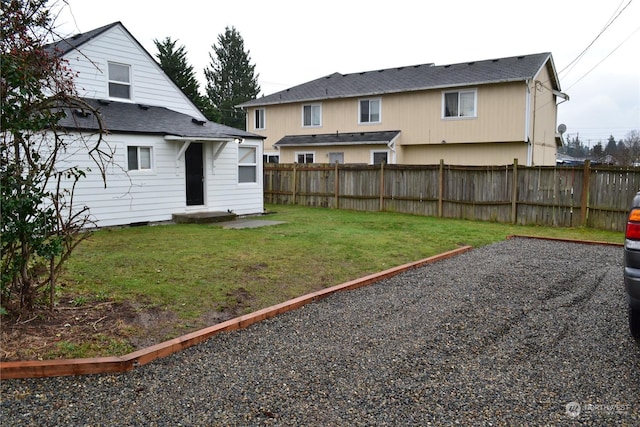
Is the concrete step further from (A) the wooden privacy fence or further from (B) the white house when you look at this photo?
(A) the wooden privacy fence

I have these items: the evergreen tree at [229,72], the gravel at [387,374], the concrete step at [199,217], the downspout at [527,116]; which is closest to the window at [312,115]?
the downspout at [527,116]

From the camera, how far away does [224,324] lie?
479cm

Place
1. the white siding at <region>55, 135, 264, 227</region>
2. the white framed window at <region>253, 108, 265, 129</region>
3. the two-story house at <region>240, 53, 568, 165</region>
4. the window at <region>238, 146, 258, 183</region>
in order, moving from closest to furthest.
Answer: the white siding at <region>55, 135, 264, 227</region>
the window at <region>238, 146, 258, 183</region>
the two-story house at <region>240, 53, 568, 165</region>
the white framed window at <region>253, 108, 265, 129</region>

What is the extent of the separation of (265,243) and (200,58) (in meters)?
53.9

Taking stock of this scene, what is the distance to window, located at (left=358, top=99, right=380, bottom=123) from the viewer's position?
25016 mm

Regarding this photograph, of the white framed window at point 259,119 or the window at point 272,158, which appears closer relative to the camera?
the window at point 272,158

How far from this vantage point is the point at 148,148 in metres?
12.7

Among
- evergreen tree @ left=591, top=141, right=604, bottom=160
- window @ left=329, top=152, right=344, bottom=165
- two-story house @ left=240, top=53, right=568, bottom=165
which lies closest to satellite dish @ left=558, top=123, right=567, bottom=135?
two-story house @ left=240, top=53, right=568, bottom=165

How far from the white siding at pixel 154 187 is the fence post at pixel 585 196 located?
374 inches

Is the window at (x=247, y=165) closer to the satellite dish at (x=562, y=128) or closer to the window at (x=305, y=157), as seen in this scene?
the window at (x=305, y=157)

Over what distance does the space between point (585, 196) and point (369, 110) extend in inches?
558

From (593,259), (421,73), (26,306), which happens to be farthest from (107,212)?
(421,73)

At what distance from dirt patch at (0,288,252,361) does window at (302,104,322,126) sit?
22.4m

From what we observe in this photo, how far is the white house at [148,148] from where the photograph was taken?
470 inches
